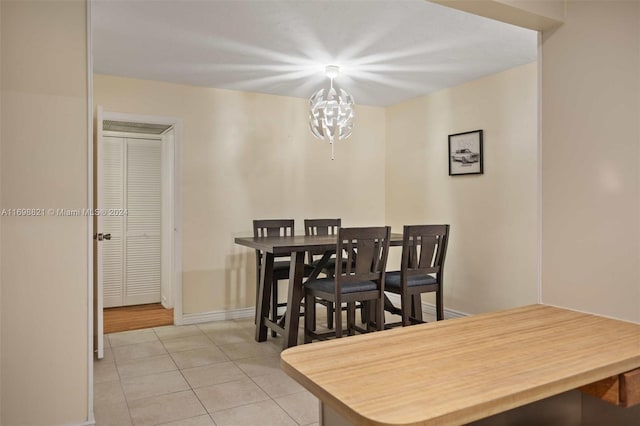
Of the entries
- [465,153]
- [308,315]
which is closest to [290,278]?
[308,315]

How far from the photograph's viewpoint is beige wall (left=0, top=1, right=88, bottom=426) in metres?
2.06

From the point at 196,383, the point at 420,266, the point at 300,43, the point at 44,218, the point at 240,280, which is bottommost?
the point at 196,383

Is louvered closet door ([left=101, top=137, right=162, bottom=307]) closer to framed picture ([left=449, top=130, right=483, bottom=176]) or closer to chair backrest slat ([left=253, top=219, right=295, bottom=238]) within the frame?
chair backrest slat ([left=253, top=219, right=295, bottom=238])

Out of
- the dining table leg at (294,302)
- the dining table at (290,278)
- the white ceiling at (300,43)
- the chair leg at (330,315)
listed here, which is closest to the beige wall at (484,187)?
the white ceiling at (300,43)

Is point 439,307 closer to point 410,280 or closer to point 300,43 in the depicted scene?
point 410,280

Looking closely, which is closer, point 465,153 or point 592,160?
point 592,160

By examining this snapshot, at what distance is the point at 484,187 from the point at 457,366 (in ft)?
11.3

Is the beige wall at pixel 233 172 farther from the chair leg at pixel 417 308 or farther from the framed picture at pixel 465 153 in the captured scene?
the chair leg at pixel 417 308

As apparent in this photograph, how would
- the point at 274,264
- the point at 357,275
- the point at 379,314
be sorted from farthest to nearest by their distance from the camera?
the point at 274,264
the point at 379,314
the point at 357,275

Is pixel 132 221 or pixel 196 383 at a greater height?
pixel 132 221

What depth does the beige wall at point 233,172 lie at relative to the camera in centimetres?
448

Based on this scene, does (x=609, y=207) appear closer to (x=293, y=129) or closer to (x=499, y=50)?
(x=499, y=50)

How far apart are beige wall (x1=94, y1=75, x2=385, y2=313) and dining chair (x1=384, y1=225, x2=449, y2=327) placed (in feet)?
5.66

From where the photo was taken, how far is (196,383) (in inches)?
118
